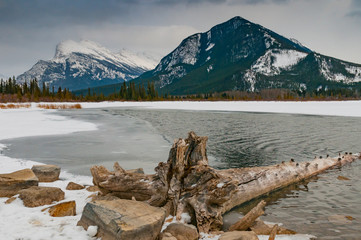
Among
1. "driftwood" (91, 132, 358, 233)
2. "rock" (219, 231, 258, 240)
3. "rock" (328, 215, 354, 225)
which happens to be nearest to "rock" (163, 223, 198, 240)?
"driftwood" (91, 132, 358, 233)

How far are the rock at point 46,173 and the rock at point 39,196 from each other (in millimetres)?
1998

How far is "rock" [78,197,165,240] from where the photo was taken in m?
5.52

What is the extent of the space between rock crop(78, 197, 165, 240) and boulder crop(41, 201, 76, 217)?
0.82m

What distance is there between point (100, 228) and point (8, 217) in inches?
109

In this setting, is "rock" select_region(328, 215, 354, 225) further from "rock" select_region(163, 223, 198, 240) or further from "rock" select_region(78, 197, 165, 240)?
"rock" select_region(78, 197, 165, 240)

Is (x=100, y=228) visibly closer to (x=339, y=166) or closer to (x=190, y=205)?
(x=190, y=205)

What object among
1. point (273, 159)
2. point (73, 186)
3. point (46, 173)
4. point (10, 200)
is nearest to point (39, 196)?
point (10, 200)

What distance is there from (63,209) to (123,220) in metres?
2.47

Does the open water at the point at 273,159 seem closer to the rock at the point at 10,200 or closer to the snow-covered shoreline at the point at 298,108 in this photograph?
the rock at the point at 10,200

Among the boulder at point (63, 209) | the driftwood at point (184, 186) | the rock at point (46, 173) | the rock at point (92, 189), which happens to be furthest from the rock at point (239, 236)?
the rock at point (46, 173)

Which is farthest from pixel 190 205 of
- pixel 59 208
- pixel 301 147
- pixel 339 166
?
pixel 301 147

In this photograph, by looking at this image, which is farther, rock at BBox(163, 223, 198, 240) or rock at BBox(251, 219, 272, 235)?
rock at BBox(251, 219, 272, 235)

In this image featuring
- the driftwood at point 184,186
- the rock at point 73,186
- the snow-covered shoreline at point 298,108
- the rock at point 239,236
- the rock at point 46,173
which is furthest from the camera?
the snow-covered shoreline at point 298,108

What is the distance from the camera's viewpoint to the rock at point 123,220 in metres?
5.52
